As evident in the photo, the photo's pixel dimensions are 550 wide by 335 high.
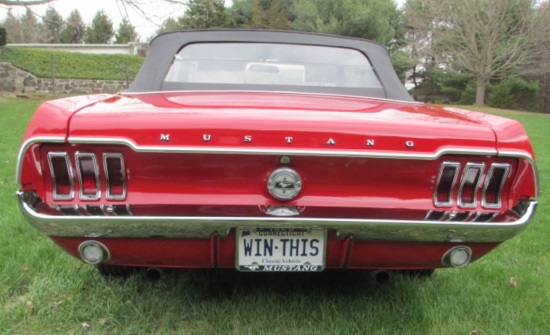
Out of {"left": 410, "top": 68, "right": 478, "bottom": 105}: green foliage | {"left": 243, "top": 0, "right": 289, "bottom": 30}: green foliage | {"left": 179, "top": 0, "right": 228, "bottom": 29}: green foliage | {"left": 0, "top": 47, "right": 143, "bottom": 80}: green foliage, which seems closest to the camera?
{"left": 0, "top": 47, "right": 143, "bottom": 80}: green foliage

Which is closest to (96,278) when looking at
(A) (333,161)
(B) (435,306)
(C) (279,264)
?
(C) (279,264)

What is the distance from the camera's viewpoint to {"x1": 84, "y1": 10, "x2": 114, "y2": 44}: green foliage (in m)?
50.0

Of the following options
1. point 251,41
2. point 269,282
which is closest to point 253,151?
point 269,282

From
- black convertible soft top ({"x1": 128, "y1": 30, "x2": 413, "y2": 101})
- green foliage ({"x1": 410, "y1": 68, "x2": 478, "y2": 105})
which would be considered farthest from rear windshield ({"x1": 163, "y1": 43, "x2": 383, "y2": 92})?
green foliage ({"x1": 410, "y1": 68, "x2": 478, "y2": 105})

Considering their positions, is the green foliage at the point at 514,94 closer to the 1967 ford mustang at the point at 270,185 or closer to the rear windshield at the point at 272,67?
the rear windshield at the point at 272,67

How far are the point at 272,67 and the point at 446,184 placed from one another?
142 cm

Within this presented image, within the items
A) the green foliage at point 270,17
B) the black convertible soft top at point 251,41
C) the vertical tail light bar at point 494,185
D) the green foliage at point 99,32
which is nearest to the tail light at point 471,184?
the vertical tail light bar at point 494,185

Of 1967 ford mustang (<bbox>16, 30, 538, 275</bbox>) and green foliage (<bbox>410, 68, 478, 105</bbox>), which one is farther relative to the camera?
green foliage (<bbox>410, 68, 478, 105</bbox>)

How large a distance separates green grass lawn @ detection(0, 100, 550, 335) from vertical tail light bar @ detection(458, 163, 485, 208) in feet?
2.37

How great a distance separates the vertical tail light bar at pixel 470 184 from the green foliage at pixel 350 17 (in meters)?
29.4

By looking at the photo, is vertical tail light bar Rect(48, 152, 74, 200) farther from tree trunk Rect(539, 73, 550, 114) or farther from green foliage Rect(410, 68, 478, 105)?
tree trunk Rect(539, 73, 550, 114)

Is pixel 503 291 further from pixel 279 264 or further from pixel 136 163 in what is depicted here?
pixel 136 163

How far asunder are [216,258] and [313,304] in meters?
0.82

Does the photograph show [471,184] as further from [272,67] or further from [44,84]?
[44,84]
